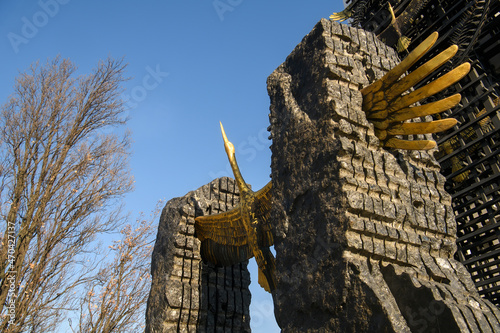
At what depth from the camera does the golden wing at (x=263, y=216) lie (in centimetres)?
370

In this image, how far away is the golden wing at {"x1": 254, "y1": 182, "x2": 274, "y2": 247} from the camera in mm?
3701

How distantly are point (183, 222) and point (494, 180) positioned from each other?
4.33m

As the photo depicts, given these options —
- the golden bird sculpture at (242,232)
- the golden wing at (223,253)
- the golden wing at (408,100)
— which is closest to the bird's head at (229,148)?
the golden bird sculpture at (242,232)

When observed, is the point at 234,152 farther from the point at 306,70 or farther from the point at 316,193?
the point at 316,193

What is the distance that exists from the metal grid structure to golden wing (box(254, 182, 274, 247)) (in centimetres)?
364

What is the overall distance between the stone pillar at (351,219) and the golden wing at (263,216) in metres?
0.51

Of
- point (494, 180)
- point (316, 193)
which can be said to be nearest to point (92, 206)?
point (316, 193)

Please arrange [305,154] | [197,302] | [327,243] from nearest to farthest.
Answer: [327,243], [305,154], [197,302]

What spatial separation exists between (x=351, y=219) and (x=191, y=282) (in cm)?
278

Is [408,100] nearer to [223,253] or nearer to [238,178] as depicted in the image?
[238,178]

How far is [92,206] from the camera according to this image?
724 cm

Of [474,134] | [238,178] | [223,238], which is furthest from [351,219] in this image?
[474,134]

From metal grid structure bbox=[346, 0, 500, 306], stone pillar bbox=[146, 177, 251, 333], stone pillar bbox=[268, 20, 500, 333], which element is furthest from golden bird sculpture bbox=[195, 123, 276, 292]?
metal grid structure bbox=[346, 0, 500, 306]

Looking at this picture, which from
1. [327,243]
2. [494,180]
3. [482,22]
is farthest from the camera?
[482,22]
